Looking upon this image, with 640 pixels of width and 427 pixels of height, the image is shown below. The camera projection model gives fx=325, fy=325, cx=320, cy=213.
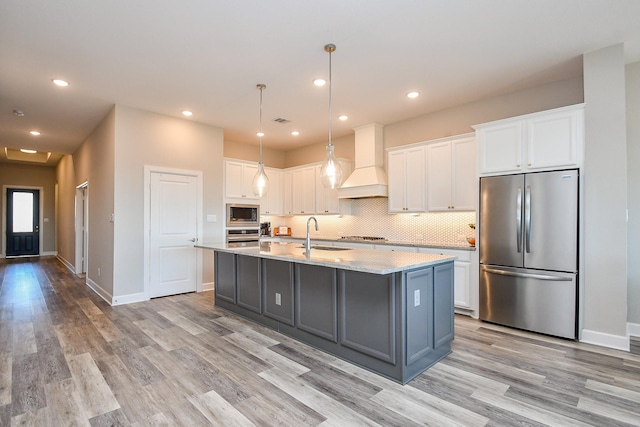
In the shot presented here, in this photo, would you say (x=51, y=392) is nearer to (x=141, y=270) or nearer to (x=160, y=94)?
(x=141, y=270)

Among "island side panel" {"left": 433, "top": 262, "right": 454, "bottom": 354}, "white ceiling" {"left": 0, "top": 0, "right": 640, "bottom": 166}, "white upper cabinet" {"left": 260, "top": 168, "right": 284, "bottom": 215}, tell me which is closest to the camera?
"white ceiling" {"left": 0, "top": 0, "right": 640, "bottom": 166}

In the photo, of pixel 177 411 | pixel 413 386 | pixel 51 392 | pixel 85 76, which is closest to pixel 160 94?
pixel 85 76

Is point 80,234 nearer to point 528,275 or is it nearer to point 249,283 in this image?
point 249,283

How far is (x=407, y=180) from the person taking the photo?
507cm

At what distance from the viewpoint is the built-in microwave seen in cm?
618

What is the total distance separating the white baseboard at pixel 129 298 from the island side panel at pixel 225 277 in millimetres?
1303

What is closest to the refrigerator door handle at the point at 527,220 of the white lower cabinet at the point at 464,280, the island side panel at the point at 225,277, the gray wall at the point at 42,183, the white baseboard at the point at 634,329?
the white lower cabinet at the point at 464,280

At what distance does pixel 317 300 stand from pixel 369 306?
24.8 inches

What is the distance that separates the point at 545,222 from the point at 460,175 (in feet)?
4.10

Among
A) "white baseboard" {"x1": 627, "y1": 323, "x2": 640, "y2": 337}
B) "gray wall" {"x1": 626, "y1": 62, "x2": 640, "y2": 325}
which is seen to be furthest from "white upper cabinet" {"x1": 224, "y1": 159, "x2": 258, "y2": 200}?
"white baseboard" {"x1": 627, "y1": 323, "x2": 640, "y2": 337}

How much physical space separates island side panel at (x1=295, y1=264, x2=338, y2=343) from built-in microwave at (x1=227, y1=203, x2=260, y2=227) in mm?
3177

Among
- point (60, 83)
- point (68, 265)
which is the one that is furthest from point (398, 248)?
point (68, 265)

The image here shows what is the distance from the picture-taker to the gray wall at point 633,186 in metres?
3.59

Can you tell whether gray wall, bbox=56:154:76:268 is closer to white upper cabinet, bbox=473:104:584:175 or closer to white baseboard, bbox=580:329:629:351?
white upper cabinet, bbox=473:104:584:175
